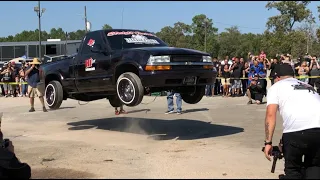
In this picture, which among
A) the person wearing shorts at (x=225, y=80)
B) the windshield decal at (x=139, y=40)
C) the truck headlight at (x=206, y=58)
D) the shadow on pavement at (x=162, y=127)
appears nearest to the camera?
the truck headlight at (x=206, y=58)

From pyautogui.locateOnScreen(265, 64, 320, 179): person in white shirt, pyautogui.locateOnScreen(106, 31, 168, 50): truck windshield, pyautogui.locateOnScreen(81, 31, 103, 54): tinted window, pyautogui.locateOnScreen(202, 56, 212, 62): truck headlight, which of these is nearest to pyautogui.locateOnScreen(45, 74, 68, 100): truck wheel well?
pyautogui.locateOnScreen(81, 31, 103, 54): tinted window

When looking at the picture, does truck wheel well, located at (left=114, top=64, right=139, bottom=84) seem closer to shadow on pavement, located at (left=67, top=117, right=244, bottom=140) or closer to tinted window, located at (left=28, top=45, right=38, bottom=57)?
shadow on pavement, located at (left=67, top=117, right=244, bottom=140)

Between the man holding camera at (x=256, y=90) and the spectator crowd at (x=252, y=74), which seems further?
the spectator crowd at (x=252, y=74)

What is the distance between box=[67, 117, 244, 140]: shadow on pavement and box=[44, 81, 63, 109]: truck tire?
3.02 feet

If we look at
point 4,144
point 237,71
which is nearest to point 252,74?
point 237,71

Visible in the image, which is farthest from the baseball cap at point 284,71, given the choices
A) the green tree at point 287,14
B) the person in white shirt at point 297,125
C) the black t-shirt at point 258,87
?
the green tree at point 287,14

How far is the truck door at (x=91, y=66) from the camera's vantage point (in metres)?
9.11

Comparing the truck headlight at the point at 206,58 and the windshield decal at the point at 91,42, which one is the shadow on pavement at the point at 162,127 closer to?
the truck headlight at the point at 206,58

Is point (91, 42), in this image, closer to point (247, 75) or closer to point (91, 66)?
point (91, 66)

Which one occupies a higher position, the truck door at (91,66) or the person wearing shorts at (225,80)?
the truck door at (91,66)

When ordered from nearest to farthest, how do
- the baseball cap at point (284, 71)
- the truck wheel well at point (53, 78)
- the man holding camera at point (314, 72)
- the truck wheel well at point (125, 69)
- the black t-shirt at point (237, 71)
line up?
1. the baseball cap at point (284, 71)
2. the truck wheel well at point (125, 69)
3. the truck wheel well at point (53, 78)
4. the man holding camera at point (314, 72)
5. the black t-shirt at point (237, 71)

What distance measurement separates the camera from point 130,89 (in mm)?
8344

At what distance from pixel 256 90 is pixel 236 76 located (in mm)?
3099

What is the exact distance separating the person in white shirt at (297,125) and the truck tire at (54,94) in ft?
20.6
